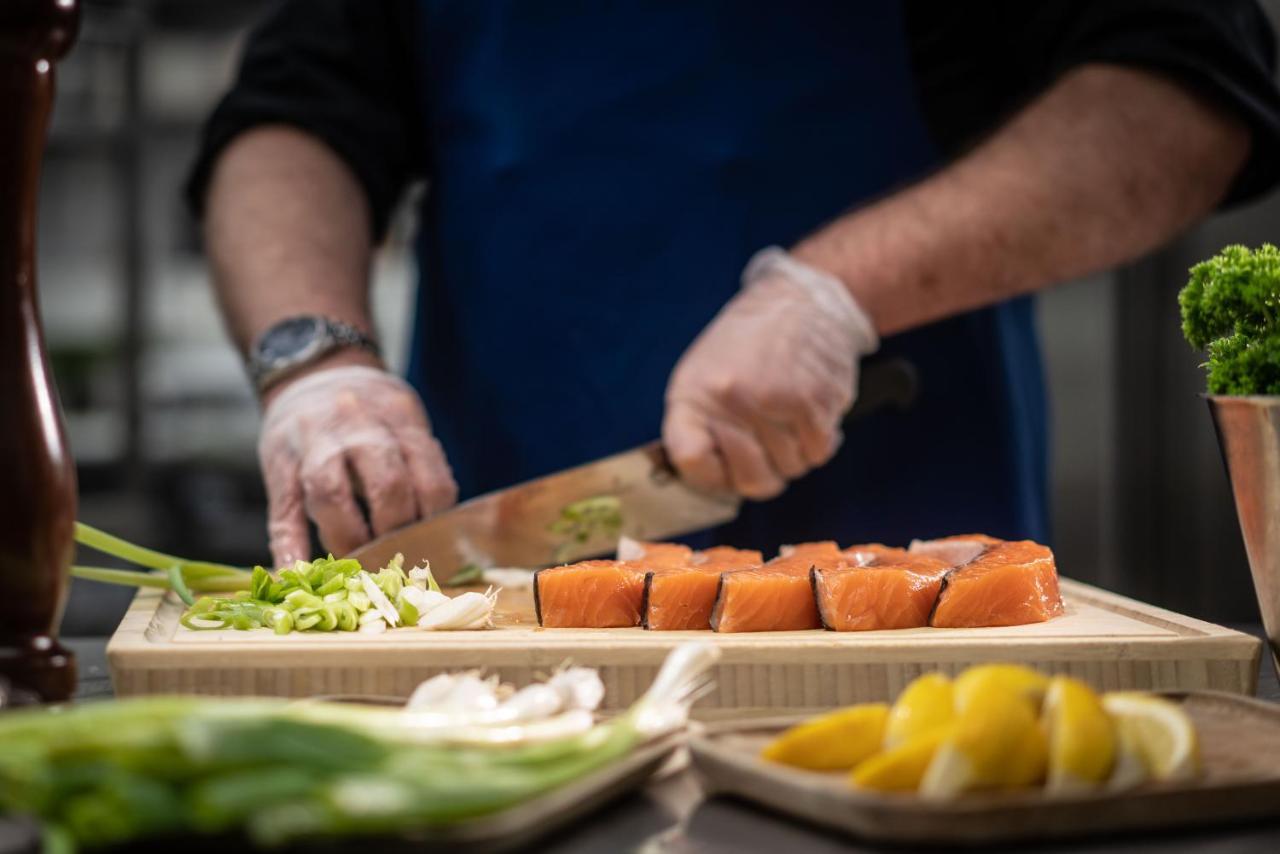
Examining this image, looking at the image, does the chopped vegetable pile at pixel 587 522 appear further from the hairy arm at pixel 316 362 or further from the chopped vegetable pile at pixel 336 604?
the chopped vegetable pile at pixel 336 604

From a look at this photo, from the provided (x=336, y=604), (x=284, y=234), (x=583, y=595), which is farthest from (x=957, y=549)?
(x=284, y=234)

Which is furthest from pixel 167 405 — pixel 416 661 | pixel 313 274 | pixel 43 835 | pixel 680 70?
pixel 43 835

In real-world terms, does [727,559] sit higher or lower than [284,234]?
lower

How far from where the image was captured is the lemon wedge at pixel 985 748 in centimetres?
87

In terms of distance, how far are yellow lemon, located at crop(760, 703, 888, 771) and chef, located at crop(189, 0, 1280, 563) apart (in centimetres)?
123

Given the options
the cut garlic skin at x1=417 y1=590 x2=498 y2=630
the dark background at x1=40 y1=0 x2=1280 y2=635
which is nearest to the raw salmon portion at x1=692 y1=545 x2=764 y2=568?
the cut garlic skin at x1=417 y1=590 x2=498 y2=630

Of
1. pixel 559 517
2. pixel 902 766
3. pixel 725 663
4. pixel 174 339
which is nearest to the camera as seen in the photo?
pixel 902 766

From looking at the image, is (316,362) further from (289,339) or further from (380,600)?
(380,600)

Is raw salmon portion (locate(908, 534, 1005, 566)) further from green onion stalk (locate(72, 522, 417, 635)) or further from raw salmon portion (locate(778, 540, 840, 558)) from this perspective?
green onion stalk (locate(72, 522, 417, 635))

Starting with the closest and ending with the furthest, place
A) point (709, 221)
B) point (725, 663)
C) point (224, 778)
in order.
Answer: point (224, 778)
point (725, 663)
point (709, 221)

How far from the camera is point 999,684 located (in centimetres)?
90

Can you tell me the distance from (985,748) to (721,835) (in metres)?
0.21

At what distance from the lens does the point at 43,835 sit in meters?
0.82

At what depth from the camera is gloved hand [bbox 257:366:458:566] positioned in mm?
2145
